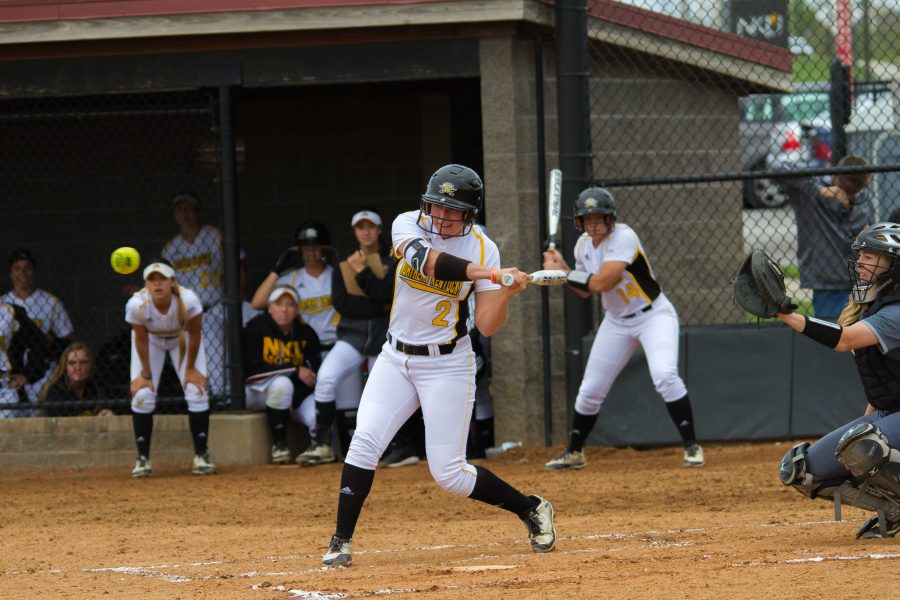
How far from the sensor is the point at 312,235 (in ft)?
31.8

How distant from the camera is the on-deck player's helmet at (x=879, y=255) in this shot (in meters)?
5.23

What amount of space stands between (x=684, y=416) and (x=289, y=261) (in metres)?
3.43

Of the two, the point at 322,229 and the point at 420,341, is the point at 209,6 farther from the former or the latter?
the point at 420,341

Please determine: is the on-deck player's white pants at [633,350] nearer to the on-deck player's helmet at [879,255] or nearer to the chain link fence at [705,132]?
the chain link fence at [705,132]

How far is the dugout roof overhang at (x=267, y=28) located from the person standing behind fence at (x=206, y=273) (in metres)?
1.18

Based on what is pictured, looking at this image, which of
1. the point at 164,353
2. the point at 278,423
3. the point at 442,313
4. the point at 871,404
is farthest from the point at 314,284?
the point at 871,404

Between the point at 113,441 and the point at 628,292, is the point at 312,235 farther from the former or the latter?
the point at 628,292

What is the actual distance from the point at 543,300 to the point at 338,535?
13.8 ft

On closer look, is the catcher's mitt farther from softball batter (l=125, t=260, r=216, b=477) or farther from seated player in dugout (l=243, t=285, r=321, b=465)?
seated player in dugout (l=243, t=285, r=321, b=465)

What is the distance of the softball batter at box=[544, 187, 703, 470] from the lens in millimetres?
8227

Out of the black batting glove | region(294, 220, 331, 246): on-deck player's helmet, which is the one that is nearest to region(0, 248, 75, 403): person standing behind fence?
the black batting glove

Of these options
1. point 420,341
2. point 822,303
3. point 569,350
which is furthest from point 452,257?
point 822,303

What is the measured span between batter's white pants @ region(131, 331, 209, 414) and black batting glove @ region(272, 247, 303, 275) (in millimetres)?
1149

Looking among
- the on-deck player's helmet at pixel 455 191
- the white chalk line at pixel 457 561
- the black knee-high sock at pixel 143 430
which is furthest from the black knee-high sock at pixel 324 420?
the on-deck player's helmet at pixel 455 191
